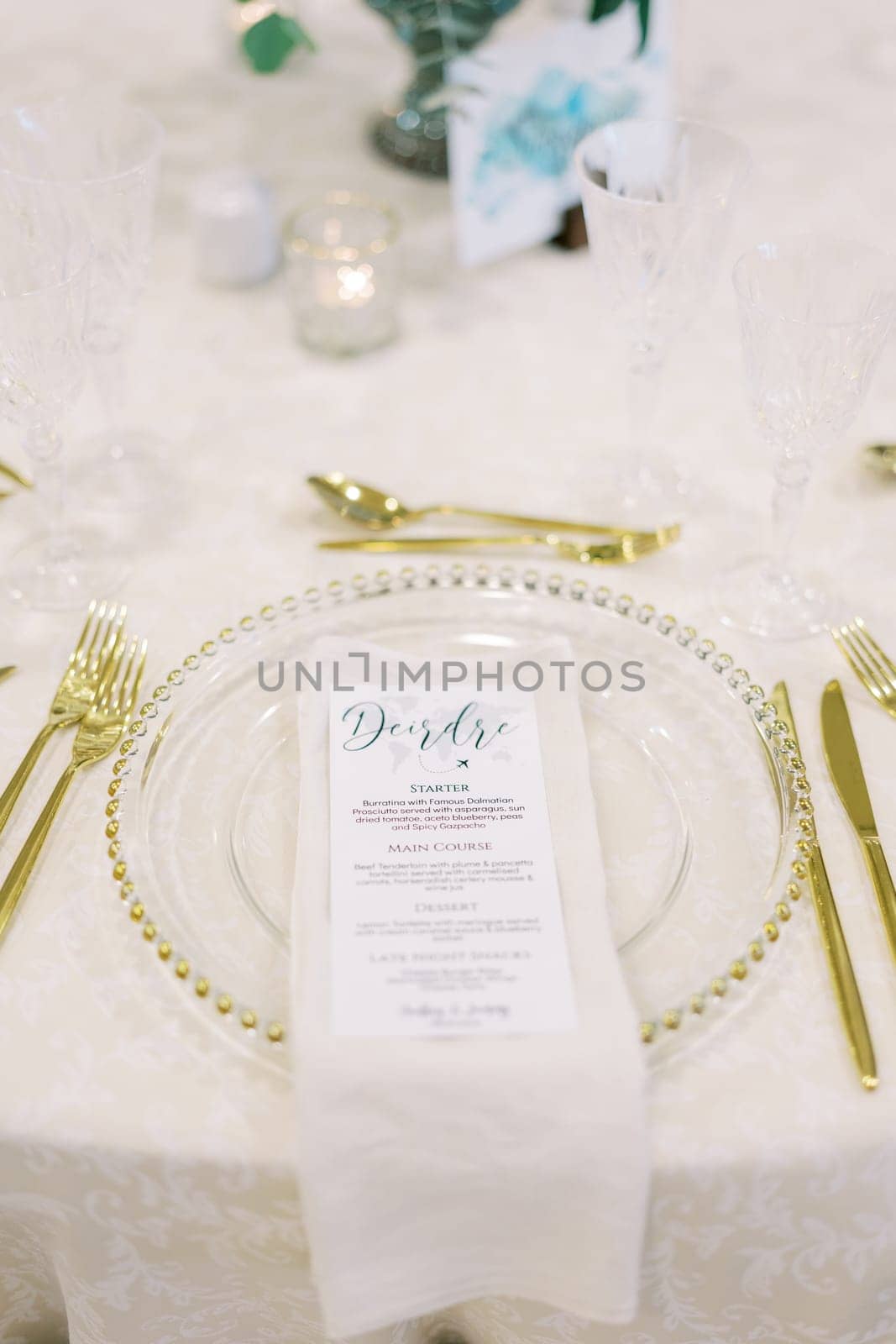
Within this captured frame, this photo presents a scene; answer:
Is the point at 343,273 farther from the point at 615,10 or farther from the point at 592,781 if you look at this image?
the point at 592,781

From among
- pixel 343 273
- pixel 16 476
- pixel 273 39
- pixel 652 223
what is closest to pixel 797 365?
pixel 652 223

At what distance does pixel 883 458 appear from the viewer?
37.3 inches

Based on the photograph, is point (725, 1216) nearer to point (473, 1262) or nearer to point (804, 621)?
point (473, 1262)

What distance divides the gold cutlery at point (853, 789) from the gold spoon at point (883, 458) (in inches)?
9.9

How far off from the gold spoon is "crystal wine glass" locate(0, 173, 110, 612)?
1.94 feet

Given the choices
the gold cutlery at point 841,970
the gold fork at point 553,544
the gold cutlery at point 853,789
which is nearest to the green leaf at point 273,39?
the gold fork at point 553,544

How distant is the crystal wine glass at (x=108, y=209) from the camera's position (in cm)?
85

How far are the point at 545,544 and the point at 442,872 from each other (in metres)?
0.33

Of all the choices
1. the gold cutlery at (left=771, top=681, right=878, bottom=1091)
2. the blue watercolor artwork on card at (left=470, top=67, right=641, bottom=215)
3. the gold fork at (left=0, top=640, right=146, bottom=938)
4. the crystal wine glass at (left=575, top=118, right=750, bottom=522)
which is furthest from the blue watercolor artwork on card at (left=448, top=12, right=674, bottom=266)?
the gold cutlery at (left=771, top=681, right=878, bottom=1091)

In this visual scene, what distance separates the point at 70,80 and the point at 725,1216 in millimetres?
1414

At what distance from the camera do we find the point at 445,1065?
0.56m

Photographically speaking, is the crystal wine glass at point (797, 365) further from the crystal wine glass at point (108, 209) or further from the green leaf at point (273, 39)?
the green leaf at point (273, 39)

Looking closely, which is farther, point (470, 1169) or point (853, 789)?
point (853, 789)

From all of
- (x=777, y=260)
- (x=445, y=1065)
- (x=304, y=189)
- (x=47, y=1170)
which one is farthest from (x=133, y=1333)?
(x=304, y=189)
